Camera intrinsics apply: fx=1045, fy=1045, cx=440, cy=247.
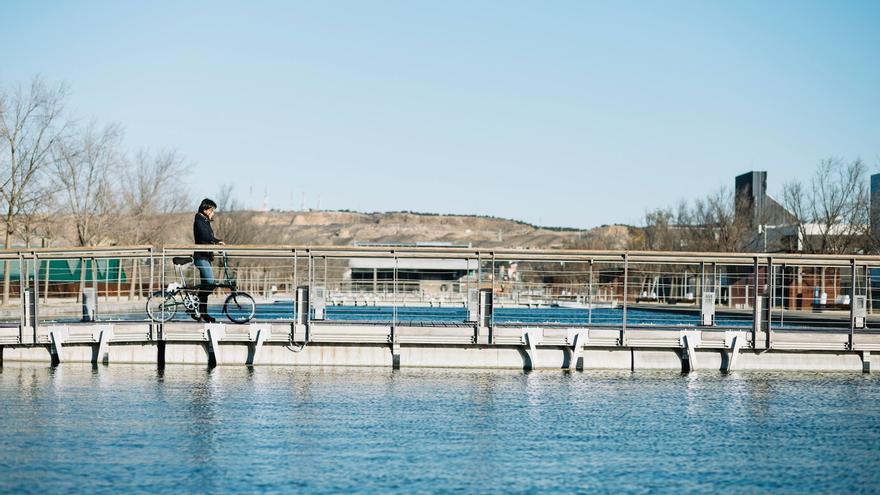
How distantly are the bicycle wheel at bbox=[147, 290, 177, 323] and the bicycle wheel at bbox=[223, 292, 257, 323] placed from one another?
3.59 feet

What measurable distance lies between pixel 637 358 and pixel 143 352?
9.96 m

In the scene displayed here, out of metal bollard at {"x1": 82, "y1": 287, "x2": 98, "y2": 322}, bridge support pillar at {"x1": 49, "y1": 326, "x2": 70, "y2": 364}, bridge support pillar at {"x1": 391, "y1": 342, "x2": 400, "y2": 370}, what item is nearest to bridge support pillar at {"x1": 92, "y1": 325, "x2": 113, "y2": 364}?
bridge support pillar at {"x1": 49, "y1": 326, "x2": 70, "y2": 364}

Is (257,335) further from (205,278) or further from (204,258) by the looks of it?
(204,258)

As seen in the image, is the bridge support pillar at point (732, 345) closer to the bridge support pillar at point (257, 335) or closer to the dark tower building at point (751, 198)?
the bridge support pillar at point (257, 335)

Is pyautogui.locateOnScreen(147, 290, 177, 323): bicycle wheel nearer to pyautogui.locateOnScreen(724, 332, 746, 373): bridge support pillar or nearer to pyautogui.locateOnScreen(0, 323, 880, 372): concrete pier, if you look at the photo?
pyautogui.locateOnScreen(0, 323, 880, 372): concrete pier

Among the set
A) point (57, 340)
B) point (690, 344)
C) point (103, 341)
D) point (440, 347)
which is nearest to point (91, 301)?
point (57, 340)

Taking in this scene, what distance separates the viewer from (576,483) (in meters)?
12.0

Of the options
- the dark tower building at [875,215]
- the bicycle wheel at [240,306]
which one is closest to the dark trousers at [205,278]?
the bicycle wheel at [240,306]

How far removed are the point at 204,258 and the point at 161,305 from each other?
128cm

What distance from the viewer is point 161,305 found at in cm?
2123

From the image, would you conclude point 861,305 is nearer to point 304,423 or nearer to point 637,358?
point 637,358

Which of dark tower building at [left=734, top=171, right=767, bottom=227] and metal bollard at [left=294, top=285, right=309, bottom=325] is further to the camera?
dark tower building at [left=734, top=171, right=767, bottom=227]

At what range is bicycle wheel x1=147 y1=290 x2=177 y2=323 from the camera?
70.4ft

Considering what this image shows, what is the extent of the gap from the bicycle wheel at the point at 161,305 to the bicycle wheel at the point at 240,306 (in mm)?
1094
